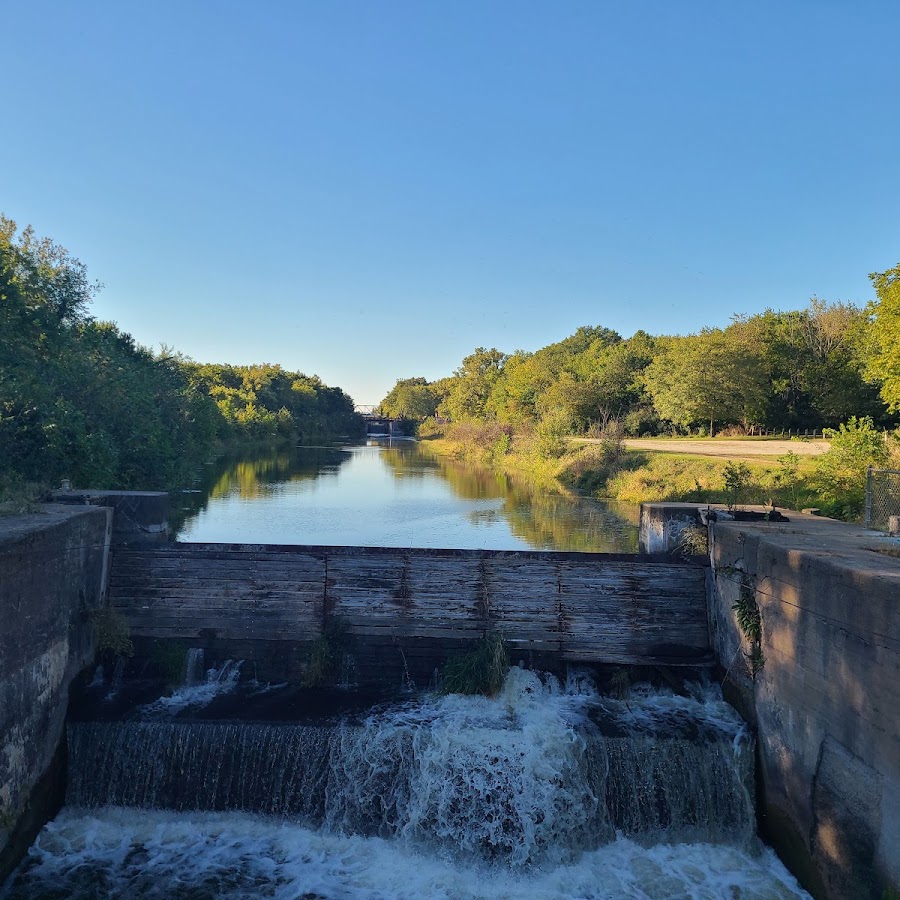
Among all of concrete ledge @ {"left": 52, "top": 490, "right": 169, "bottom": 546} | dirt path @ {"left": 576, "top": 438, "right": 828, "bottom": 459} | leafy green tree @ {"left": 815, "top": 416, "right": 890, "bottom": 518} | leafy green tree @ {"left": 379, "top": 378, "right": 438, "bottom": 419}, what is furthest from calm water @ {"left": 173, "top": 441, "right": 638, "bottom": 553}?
leafy green tree @ {"left": 379, "top": 378, "right": 438, "bottom": 419}

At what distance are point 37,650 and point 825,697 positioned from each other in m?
9.00

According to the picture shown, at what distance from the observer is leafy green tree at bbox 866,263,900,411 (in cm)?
2036

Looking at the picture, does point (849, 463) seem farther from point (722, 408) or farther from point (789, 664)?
point (722, 408)

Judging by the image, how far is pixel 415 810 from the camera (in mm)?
7582

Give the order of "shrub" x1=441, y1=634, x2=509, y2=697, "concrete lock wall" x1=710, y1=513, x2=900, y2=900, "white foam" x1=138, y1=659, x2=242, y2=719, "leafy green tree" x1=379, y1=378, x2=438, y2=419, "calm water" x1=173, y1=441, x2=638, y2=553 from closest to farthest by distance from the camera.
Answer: "concrete lock wall" x1=710, y1=513, x2=900, y2=900, "white foam" x1=138, y1=659, x2=242, y2=719, "shrub" x1=441, y1=634, x2=509, y2=697, "calm water" x1=173, y1=441, x2=638, y2=553, "leafy green tree" x1=379, y1=378, x2=438, y2=419

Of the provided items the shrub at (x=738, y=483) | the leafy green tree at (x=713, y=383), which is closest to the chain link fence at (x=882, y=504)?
the shrub at (x=738, y=483)

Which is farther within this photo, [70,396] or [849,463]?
[70,396]

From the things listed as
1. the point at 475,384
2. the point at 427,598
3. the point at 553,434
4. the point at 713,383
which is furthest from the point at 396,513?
the point at 475,384

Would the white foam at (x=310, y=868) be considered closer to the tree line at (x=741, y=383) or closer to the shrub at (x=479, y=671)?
the shrub at (x=479, y=671)

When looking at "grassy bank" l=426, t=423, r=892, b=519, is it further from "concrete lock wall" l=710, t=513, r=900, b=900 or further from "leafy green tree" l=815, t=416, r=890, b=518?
"concrete lock wall" l=710, t=513, r=900, b=900

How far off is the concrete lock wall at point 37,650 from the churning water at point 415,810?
1.05ft

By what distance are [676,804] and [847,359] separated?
141 ft

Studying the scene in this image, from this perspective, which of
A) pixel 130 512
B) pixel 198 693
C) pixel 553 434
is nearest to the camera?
pixel 198 693

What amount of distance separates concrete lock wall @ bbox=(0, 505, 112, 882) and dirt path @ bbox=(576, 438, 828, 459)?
26.2m
